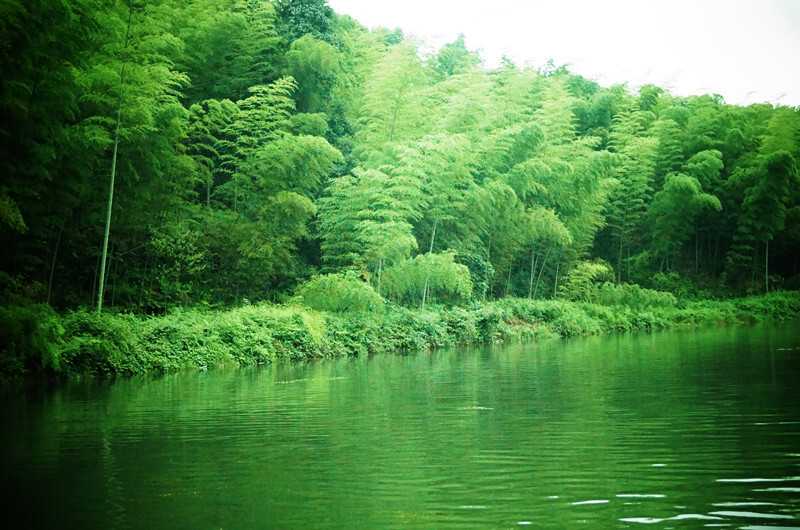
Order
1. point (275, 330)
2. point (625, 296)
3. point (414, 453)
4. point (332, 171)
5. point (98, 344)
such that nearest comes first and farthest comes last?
point (414, 453) < point (98, 344) < point (275, 330) < point (332, 171) < point (625, 296)

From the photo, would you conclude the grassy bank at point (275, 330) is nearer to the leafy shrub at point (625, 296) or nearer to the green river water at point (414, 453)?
the leafy shrub at point (625, 296)

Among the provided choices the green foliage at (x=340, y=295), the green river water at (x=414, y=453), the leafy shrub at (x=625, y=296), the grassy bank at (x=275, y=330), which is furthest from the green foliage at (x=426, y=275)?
the green river water at (x=414, y=453)

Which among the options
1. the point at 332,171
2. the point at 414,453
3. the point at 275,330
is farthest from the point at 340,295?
the point at 414,453

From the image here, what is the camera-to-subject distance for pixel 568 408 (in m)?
9.22

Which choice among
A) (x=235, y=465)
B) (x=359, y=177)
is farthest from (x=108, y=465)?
(x=359, y=177)

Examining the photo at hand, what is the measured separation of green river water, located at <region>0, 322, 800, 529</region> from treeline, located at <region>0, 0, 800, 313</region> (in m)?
5.21

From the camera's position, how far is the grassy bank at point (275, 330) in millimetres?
13047

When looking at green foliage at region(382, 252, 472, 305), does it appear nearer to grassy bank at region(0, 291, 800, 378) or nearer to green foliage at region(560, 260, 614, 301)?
grassy bank at region(0, 291, 800, 378)

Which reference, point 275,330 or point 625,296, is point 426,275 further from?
point 625,296

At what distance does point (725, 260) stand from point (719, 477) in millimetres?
33784

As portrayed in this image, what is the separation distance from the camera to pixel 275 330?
18281 millimetres

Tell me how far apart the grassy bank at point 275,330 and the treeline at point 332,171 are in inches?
43.2

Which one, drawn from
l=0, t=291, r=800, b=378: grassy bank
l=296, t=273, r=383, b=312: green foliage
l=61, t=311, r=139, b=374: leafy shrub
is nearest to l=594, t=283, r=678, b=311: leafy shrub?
l=0, t=291, r=800, b=378: grassy bank

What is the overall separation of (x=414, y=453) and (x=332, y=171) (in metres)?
19.3
